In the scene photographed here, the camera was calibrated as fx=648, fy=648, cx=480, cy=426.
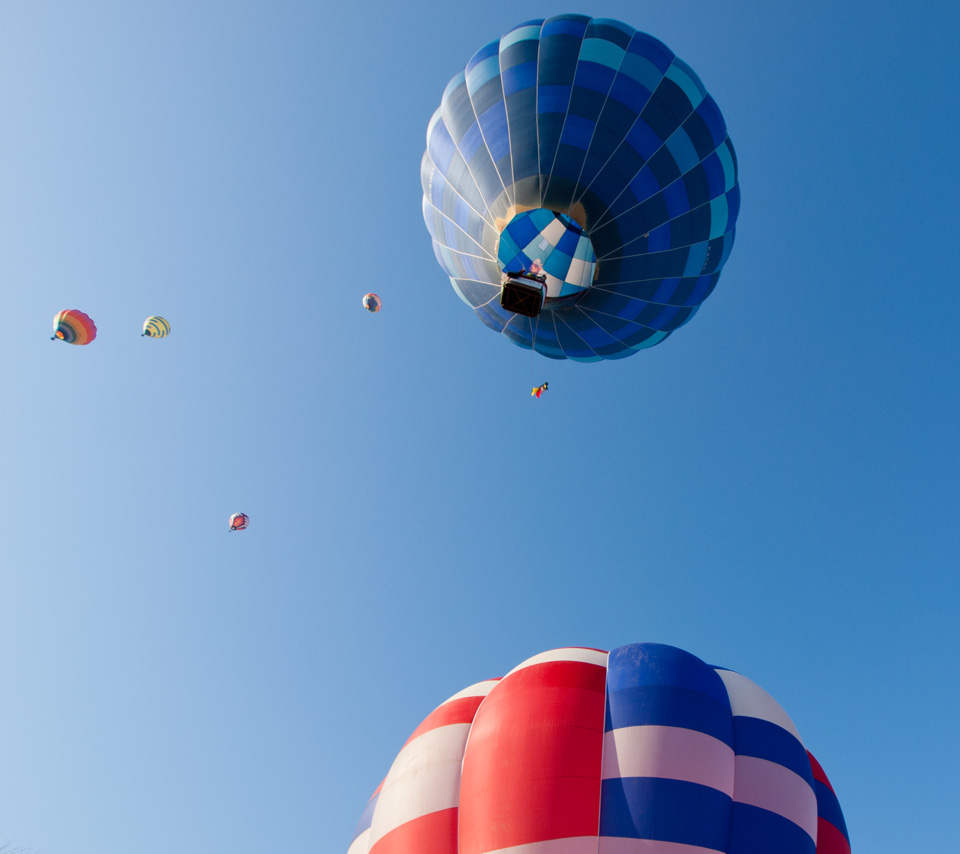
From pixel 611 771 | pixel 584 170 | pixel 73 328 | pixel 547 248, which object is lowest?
pixel 611 771

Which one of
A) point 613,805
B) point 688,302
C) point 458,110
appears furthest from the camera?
point 688,302

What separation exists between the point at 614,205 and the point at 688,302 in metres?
2.33

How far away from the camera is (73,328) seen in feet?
42.9

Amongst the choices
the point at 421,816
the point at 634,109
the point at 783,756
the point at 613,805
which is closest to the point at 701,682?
the point at 783,756

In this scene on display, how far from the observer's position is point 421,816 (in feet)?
21.9

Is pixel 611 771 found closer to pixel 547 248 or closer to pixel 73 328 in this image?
pixel 547 248

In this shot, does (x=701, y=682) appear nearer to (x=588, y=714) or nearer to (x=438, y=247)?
(x=588, y=714)

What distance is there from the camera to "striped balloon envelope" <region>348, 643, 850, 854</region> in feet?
19.8

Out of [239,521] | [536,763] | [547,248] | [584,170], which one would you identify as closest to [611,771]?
[536,763]

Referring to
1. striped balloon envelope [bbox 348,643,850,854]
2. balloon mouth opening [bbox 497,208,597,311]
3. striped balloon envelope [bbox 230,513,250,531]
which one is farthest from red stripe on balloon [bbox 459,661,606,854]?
striped balloon envelope [bbox 230,513,250,531]

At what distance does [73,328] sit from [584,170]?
415 inches

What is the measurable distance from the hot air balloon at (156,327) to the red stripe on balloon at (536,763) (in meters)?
12.0

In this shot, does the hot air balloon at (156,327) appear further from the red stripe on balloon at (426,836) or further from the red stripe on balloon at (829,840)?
the red stripe on balloon at (829,840)

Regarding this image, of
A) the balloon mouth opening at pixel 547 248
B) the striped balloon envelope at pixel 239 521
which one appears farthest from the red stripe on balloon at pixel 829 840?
the striped balloon envelope at pixel 239 521
